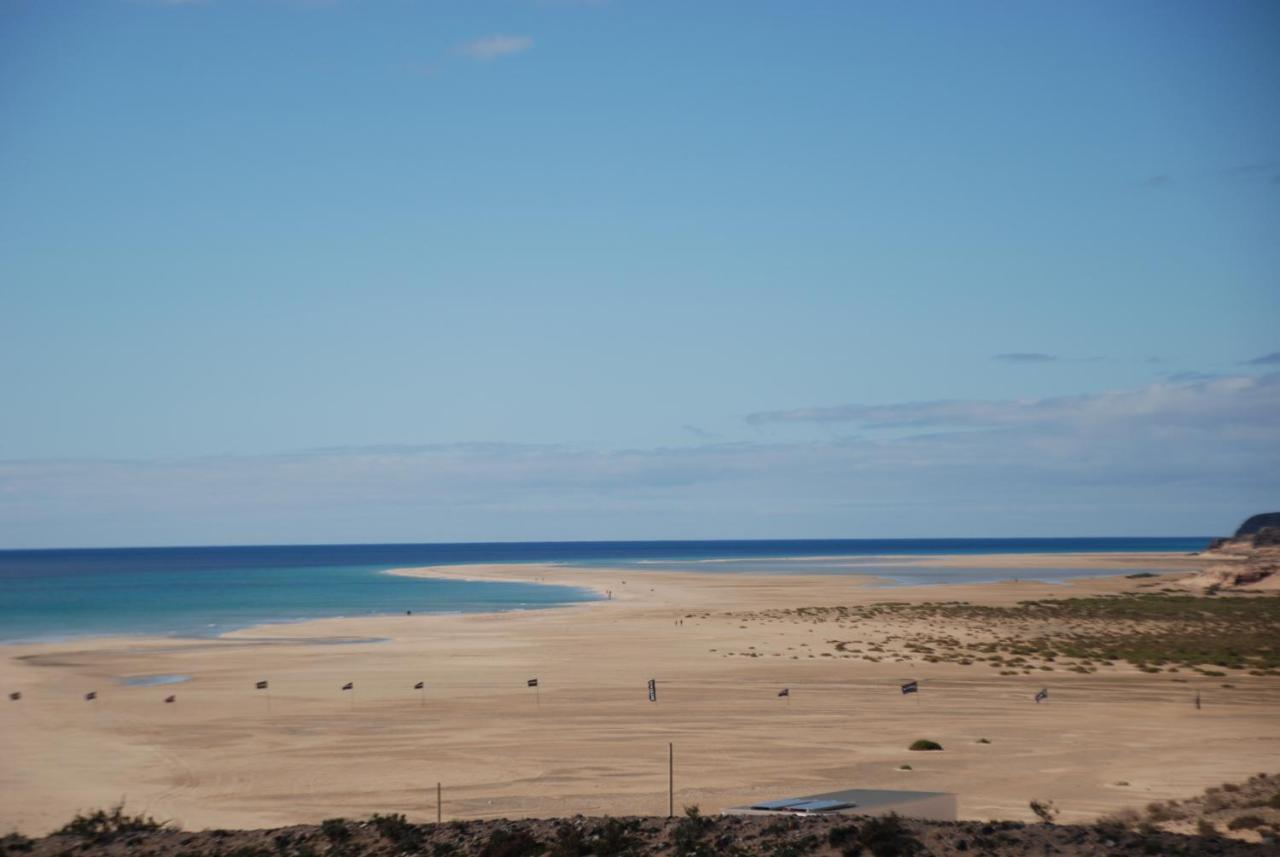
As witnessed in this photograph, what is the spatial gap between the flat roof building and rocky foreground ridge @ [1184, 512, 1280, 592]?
266 feet

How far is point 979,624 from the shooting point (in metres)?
70.9

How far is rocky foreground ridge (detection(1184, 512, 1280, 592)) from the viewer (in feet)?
310

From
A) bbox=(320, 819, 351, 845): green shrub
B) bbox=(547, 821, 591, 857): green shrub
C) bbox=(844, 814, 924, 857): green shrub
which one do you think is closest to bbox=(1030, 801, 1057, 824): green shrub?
bbox=(844, 814, 924, 857): green shrub

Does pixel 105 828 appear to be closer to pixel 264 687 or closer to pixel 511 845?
pixel 511 845

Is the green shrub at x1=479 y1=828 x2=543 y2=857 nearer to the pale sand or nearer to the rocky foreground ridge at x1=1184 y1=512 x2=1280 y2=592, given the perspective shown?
the pale sand

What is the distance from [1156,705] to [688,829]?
86.1 feet

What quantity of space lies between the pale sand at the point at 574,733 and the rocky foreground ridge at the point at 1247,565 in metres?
48.7

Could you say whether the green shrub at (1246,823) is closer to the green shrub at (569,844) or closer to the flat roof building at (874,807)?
the flat roof building at (874,807)

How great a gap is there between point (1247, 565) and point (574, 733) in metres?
79.6

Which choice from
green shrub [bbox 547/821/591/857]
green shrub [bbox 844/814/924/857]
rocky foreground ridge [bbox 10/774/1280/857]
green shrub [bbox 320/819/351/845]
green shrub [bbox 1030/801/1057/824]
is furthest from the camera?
green shrub [bbox 1030/801/1057/824]

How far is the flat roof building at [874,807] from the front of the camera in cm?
2166

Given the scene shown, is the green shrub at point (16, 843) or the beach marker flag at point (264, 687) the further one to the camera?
the beach marker flag at point (264, 687)

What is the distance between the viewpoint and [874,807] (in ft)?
72.5

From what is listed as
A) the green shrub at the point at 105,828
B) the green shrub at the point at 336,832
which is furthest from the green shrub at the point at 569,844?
the green shrub at the point at 105,828
